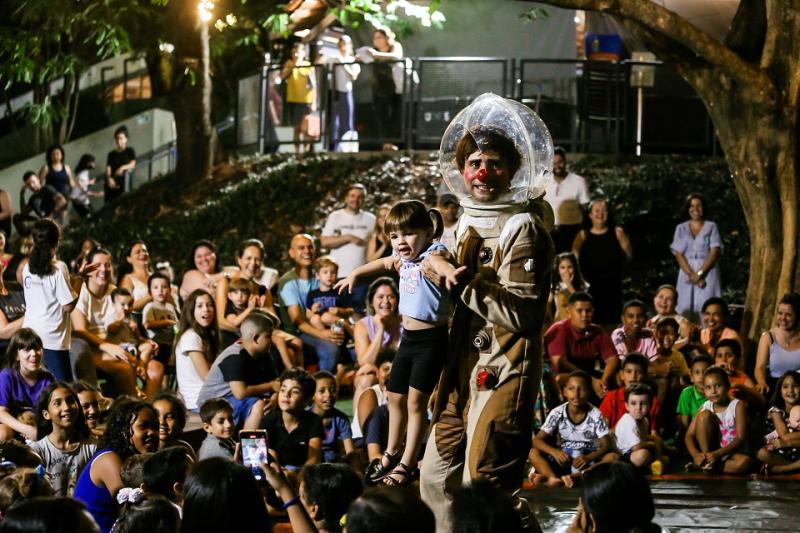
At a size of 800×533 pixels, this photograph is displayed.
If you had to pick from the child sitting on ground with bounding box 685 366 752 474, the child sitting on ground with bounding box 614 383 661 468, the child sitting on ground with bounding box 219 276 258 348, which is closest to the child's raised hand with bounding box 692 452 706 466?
the child sitting on ground with bounding box 685 366 752 474

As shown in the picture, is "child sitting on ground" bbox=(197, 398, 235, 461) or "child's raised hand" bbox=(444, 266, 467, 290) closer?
"child's raised hand" bbox=(444, 266, 467, 290)

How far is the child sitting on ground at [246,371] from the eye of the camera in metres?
9.36

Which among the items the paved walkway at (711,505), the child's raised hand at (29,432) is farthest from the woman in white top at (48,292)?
the paved walkway at (711,505)

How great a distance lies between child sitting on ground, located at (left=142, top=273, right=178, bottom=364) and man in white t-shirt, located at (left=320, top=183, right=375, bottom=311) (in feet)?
7.18

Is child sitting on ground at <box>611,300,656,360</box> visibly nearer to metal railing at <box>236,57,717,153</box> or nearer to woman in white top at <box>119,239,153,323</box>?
woman in white top at <box>119,239,153,323</box>

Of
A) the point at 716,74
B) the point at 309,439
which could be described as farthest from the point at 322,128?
the point at 309,439

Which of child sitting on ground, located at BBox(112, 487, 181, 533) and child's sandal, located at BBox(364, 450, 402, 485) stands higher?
child sitting on ground, located at BBox(112, 487, 181, 533)

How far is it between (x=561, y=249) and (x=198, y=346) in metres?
4.92

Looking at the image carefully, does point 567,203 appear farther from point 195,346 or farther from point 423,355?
point 423,355

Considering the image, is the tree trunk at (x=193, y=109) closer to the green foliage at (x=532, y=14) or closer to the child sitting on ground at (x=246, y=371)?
the green foliage at (x=532, y=14)

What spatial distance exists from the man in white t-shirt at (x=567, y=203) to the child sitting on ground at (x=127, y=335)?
4.83 m

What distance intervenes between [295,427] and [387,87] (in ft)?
29.5

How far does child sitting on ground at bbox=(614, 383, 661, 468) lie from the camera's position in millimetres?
9164

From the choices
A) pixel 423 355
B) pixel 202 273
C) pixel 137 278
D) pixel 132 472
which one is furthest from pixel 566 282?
pixel 423 355
